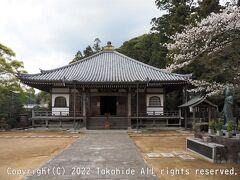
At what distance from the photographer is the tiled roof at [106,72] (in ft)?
86.6

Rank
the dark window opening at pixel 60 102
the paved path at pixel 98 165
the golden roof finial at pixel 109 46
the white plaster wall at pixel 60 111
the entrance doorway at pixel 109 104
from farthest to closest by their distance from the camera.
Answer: the golden roof finial at pixel 109 46
the entrance doorway at pixel 109 104
the dark window opening at pixel 60 102
the white plaster wall at pixel 60 111
the paved path at pixel 98 165

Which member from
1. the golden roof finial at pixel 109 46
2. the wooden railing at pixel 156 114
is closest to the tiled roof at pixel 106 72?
the golden roof finial at pixel 109 46

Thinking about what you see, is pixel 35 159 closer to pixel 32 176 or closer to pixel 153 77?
pixel 32 176

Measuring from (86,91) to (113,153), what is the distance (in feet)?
50.8

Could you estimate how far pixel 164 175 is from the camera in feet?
Result: 27.1

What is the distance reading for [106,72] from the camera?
28.5m

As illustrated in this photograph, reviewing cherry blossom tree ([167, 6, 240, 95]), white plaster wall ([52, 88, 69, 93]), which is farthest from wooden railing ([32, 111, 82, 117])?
cherry blossom tree ([167, 6, 240, 95])

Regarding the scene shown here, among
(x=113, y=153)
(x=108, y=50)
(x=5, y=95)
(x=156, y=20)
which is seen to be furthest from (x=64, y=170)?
(x=156, y=20)

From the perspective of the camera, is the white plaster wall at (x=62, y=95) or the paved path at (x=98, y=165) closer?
the paved path at (x=98, y=165)

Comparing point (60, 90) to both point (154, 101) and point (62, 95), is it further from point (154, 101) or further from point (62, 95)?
point (154, 101)

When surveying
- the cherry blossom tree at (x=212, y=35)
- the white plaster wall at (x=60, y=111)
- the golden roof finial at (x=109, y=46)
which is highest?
the golden roof finial at (x=109, y=46)

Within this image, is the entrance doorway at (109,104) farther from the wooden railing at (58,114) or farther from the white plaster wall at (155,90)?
the white plaster wall at (155,90)

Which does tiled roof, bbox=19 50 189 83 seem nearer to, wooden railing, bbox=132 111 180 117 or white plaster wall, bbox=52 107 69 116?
white plaster wall, bbox=52 107 69 116

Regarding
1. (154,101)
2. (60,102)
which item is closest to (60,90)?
(60,102)
